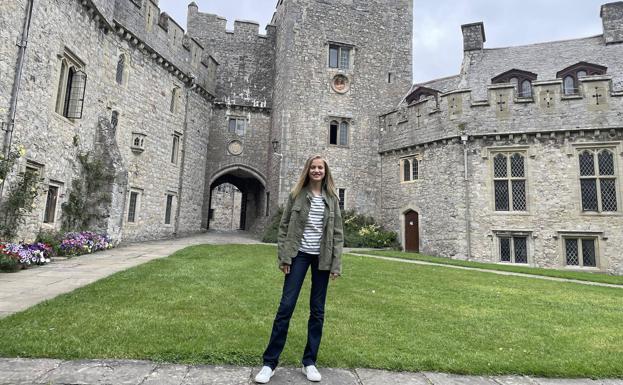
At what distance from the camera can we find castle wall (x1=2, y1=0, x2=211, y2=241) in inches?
414

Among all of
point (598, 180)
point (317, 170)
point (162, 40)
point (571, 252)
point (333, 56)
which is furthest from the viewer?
point (333, 56)

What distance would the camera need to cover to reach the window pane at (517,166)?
54.4 feet

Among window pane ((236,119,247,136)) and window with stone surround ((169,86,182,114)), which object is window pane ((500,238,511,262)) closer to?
window pane ((236,119,247,136))

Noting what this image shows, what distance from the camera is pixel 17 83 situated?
9.49m

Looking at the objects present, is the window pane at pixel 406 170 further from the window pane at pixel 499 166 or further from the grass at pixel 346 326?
the grass at pixel 346 326

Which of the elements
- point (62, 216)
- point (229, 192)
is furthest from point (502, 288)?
point (229, 192)

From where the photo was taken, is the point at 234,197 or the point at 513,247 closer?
the point at 513,247

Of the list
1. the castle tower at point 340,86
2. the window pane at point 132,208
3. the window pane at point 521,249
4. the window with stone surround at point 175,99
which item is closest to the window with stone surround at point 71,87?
the window pane at point 132,208

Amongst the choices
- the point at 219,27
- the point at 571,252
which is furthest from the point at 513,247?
the point at 219,27

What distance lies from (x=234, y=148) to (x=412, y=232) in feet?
35.7

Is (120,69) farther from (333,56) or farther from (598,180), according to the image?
(598,180)

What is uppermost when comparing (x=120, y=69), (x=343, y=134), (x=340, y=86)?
(x=340, y=86)

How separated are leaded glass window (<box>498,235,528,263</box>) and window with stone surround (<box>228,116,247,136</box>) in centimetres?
1470

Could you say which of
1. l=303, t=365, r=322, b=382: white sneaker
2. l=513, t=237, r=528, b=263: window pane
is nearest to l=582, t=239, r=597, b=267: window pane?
l=513, t=237, r=528, b=263: window pane
